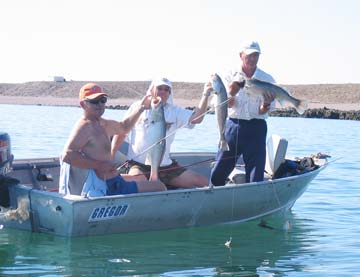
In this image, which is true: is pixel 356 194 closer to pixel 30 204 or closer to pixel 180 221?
pixel 180 221

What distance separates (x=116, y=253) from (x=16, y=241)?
1.30 metres

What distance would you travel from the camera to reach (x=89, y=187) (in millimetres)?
8906

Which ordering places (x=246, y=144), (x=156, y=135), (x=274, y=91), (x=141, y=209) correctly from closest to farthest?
(x=141, y=209)
(x=156, y=135)
(x=274, y=91)
(x=246, y=144)

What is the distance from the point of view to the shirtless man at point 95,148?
8.71 metres

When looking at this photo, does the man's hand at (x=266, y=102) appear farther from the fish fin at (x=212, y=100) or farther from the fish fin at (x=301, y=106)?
the fish fin at (x=212, y=100)

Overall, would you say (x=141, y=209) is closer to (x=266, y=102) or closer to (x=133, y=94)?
(x=266, y=102)

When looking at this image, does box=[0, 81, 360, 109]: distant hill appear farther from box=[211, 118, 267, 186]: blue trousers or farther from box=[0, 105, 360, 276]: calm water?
box=[211, 118, 267, 186]: blue trousers

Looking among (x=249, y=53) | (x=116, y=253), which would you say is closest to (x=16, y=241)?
(x=116, y=253)

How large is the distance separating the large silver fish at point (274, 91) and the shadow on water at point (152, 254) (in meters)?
1.80

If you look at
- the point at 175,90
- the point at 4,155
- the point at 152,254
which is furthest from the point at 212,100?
the point at 175,90

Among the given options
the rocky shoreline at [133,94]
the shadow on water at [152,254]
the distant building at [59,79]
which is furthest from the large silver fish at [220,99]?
the distant building at [59,79]

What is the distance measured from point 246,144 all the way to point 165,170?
1.10 metres

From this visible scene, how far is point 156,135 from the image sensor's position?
941 cm

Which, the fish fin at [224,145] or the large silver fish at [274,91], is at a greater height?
the large silver fish at [274,91]
